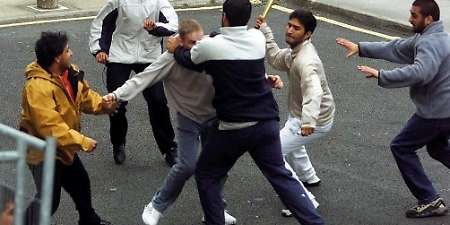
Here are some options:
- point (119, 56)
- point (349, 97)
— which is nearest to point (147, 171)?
point (119, 56)

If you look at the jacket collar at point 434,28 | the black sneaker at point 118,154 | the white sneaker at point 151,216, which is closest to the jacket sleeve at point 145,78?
the white sneaker at point 151,216

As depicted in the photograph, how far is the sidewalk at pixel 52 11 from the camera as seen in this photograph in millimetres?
12555

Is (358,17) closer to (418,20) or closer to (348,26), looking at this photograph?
(348,26)

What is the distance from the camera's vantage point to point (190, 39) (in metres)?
5.51

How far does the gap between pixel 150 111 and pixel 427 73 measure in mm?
2251

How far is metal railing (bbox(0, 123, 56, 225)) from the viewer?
3121mm

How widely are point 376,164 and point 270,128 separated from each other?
2222 millimetres

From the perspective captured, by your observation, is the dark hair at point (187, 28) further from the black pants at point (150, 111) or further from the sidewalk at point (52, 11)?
the sidewalk at point (52, 11)

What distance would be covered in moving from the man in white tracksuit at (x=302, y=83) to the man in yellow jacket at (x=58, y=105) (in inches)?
51.9

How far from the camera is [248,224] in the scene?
20.0 feet

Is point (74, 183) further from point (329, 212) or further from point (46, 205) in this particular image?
point (46, 205)

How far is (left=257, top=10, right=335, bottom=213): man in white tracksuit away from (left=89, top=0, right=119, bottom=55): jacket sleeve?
134 centimetres

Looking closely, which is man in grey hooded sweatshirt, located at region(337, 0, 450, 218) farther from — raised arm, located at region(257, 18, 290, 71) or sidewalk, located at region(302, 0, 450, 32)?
sidewalk, located at region(302, 0, 450, 32)

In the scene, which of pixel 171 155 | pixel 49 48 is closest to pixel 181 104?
pixel 49 48
